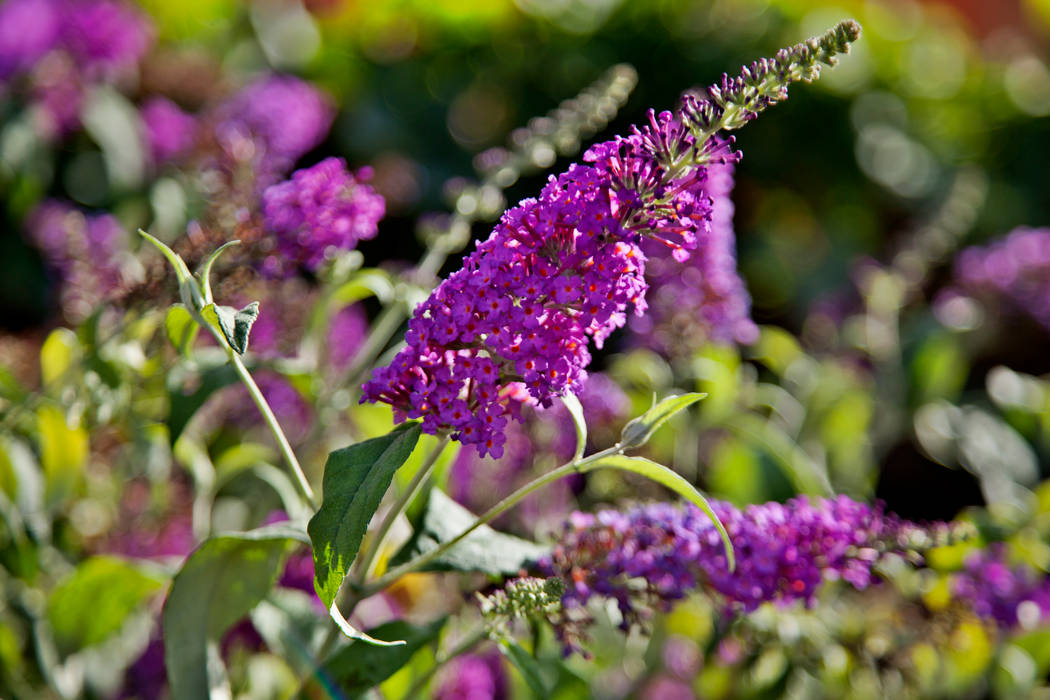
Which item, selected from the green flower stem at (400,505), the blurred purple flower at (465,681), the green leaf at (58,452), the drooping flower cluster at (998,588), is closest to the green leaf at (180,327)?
the green flower stem at (400,505)

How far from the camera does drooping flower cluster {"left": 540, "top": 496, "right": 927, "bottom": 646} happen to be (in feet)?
3.34

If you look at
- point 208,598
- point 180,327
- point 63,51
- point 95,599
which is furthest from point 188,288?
point 63,51

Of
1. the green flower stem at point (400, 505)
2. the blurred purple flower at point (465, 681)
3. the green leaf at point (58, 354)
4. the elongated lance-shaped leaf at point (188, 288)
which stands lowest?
the blurred purple flower at point (465, 681)

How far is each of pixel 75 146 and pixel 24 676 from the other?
1900 mm

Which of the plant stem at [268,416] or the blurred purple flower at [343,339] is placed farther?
the blurred purple flower at [343,339]

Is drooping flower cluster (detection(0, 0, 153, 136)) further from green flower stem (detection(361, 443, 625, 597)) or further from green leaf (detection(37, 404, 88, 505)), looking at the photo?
green flower stem (detection(361, 443, 625, 597))

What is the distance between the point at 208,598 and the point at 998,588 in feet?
3.70

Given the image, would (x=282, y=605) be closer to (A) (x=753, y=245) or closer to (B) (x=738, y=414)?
(B) (x=738, y=414)

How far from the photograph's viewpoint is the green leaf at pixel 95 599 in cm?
123

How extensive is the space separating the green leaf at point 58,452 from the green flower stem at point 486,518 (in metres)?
0.54

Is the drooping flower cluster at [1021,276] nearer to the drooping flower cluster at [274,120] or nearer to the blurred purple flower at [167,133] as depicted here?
the drooping flower cluster at [274,120]

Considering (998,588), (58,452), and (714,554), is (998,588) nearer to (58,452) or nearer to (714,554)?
(714,554)

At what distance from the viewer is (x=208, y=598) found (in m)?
1.05

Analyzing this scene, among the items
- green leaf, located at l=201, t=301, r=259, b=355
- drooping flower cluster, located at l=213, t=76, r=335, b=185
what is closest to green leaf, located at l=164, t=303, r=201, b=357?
green leaf, located at l=201, t=301, r=259, b=355
